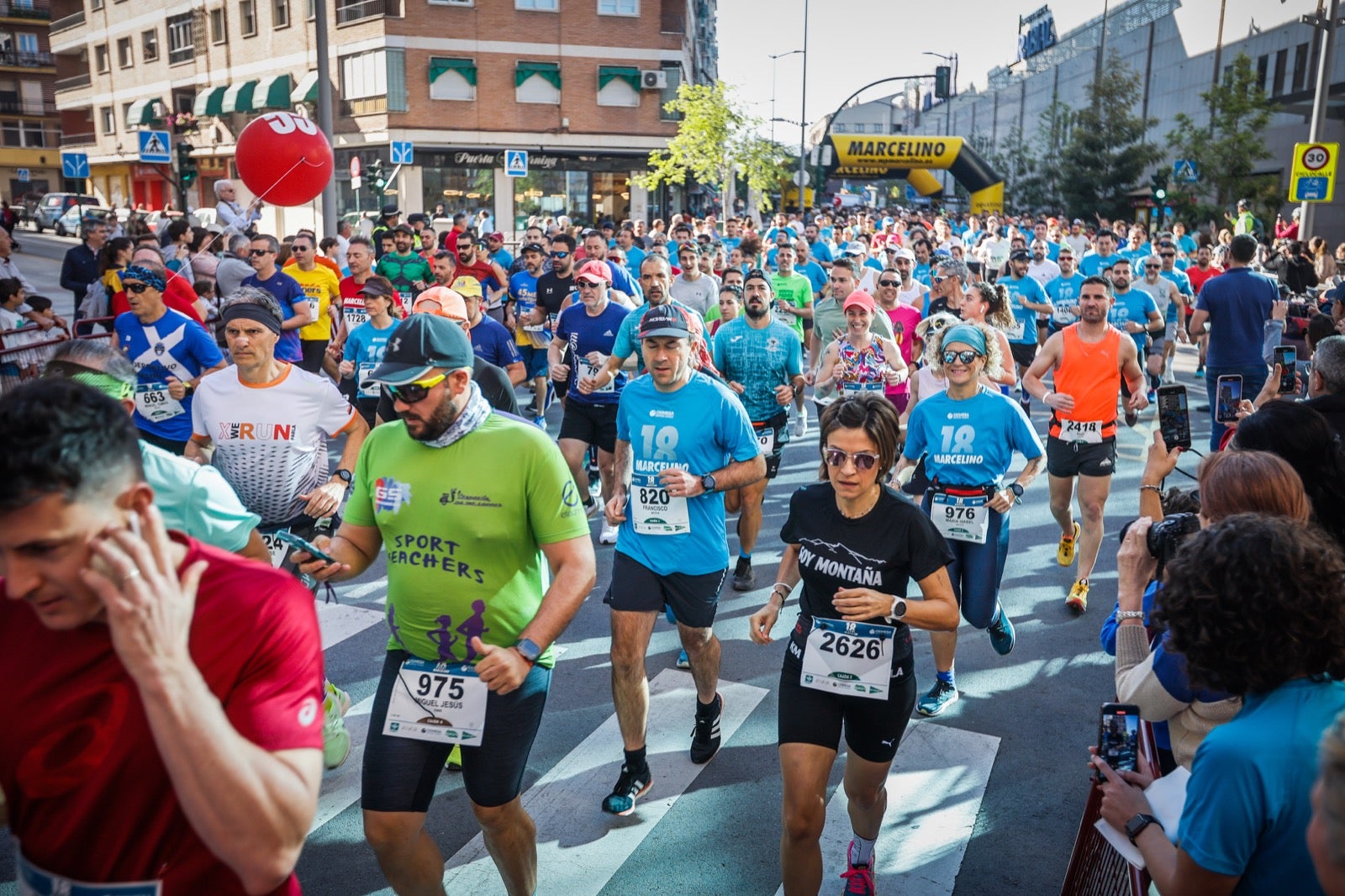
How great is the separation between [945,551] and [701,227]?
843 inches

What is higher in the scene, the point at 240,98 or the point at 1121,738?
the point at 240,98

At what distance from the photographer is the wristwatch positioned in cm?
311

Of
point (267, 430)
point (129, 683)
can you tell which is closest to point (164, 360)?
point (267, 430)

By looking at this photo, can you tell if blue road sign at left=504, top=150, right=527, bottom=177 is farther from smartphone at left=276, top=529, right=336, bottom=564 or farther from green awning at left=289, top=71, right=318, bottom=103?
smartphone at left=276, top=529, right=336, bottom=564

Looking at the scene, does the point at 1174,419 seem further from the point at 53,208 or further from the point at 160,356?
the point at 53,208

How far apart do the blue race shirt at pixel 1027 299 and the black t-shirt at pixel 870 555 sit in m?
8.31

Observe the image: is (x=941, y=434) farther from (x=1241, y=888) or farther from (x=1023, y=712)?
(x=1241, y=888)

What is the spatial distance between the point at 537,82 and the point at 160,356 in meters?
36.0

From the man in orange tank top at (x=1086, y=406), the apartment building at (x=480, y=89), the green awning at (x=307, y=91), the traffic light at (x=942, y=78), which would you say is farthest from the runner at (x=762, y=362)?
the green awning at (x=307, y=91)

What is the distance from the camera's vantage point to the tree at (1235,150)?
30.3 m

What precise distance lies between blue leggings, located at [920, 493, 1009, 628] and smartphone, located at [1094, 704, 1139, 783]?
2972 mm

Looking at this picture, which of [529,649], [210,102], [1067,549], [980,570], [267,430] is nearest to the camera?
[529,649]

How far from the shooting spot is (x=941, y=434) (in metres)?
5.74

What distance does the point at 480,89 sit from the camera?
39.4 meters
